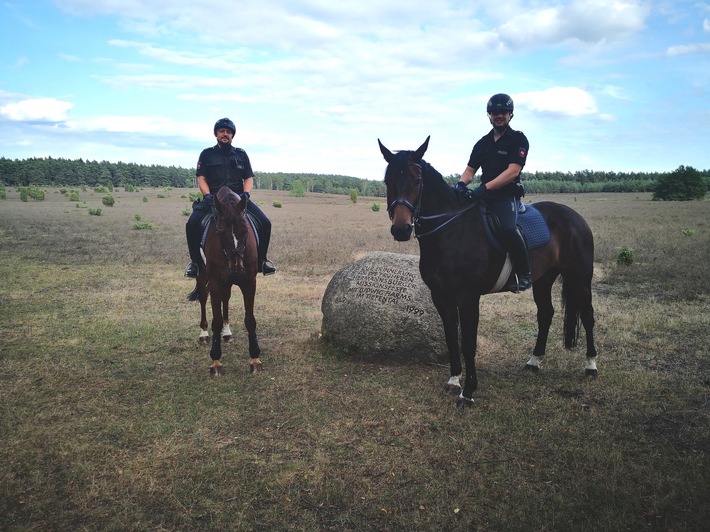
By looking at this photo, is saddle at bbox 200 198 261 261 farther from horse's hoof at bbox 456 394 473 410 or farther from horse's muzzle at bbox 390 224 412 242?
horse's hoof at bbox 456 394 473 410

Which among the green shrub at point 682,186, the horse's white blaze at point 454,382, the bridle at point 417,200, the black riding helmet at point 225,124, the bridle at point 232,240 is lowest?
the horse's white blaze at point 454,382

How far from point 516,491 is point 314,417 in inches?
104

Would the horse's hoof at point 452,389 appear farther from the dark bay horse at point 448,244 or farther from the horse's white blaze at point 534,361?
the horse's white blaze at point 534,361

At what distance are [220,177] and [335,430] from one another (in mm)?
4814

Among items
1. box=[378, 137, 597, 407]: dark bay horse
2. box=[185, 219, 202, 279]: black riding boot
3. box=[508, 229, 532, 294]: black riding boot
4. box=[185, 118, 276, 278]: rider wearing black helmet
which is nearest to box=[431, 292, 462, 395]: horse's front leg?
box=[378, 137, 597, 407]: dark bay horse

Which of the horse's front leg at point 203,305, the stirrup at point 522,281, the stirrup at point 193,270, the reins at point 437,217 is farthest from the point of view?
the horse's front leg at point 203,305

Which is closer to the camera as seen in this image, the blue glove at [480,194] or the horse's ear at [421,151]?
the horse's ear at [421,151]

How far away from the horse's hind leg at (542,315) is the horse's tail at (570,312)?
0.82ft

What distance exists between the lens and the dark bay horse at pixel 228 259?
6781mm

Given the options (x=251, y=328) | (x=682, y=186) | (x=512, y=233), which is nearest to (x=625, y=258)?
(x=512, y=233)

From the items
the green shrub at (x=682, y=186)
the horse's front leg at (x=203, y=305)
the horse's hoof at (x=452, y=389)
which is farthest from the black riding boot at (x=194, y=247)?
the green shrub at (x=682, y=186)

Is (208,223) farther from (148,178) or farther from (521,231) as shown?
(148,178)

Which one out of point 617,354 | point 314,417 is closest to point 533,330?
point 617,354

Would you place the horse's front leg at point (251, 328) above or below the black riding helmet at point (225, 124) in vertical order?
below
